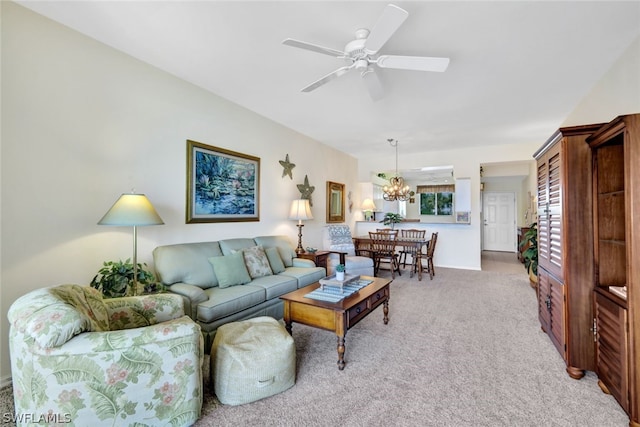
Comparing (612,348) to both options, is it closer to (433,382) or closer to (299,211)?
(433,382)

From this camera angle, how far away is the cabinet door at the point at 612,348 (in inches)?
65.9

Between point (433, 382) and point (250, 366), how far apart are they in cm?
132

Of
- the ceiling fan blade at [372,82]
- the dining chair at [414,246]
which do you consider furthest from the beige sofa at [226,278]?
the dining chair at [414,246]

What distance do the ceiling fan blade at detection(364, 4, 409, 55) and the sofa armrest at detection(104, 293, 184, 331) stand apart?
236 cm

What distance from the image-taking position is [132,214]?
227cm

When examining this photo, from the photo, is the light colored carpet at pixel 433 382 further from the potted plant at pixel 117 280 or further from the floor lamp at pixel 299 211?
the floor lamp at pixel 299 211

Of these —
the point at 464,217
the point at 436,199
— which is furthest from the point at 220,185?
the point at 436,199

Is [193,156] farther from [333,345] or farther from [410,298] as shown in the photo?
[410,298]

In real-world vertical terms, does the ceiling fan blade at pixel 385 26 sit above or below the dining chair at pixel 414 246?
above

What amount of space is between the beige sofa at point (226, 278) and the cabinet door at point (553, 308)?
2.42m

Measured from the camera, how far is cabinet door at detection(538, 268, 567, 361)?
2.27m

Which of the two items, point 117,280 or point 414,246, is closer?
point 117,280

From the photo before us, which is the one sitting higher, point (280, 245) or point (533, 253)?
point (280, 245)

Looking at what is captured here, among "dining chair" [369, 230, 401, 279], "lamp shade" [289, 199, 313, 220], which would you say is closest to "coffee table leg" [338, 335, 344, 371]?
"lamp shade" [289, 199, 313, 220]
